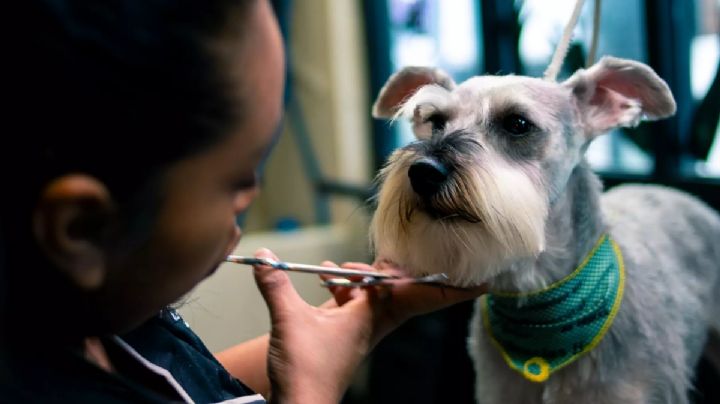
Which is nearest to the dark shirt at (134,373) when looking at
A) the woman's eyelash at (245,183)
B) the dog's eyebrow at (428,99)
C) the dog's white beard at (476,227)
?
the woman's eyelash at (245,183)

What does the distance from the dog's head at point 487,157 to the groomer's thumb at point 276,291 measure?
201mm

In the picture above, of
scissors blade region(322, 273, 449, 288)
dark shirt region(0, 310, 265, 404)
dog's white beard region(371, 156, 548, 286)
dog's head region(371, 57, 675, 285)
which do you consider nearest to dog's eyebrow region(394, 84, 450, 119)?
dog's head region(371, 57, 675, 285)

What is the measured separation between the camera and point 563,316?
777 millimetres

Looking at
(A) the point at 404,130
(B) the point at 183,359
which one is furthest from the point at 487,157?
(A) the point at 404,130

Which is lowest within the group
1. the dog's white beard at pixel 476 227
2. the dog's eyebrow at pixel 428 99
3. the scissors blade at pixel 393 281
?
the scissors blade at pixel 393 281

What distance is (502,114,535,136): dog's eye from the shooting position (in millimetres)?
868

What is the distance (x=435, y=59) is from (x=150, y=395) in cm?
203

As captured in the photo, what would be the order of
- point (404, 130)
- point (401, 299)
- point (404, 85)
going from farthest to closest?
point (404, 130), point (404, 85), point (401, 299)

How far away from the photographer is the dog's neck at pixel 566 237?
0.81m

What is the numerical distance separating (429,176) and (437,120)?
177mm

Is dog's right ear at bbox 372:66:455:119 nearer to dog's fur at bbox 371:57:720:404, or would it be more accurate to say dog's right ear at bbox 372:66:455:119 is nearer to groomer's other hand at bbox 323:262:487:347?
dog's fur at bbox 371:57:720:404

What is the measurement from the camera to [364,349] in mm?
708

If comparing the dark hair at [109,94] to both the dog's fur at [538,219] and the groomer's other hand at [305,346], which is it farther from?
the dog's fur at [538,219]

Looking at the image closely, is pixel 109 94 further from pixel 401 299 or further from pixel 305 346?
pixel 401 299
